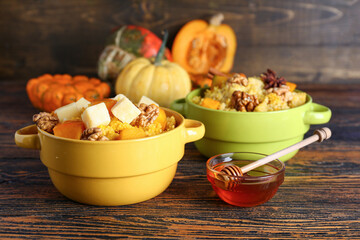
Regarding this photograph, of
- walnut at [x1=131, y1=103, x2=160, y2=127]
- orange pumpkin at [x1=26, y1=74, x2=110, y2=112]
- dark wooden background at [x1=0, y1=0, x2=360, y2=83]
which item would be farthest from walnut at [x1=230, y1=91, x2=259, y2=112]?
dark wooden background at [x1=0, y1=0, x2=360, y2=83]

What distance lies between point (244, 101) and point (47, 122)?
50cm

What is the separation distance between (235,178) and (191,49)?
1397 millimetres

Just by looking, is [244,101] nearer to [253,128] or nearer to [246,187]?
[253,128]

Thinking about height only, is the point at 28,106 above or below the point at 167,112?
below

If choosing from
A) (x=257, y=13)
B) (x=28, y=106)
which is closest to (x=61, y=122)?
(x=28, y=106)

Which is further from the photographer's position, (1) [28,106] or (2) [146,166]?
(1) [28,106]

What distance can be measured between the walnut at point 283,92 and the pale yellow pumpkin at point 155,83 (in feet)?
1.75

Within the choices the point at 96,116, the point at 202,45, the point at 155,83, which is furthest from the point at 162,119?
the point at 202,45

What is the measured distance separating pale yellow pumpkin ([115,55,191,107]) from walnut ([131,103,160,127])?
665mm

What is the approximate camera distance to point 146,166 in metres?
0.86

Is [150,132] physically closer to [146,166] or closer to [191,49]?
[146,166]

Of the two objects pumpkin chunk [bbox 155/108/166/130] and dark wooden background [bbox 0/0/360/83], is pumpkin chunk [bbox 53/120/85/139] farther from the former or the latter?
dark wooden background [bbox 0/0/360/83]

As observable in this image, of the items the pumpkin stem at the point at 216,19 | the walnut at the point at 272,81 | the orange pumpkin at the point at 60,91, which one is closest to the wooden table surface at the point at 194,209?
the walnut at the point at 272,81

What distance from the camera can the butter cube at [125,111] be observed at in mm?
901
